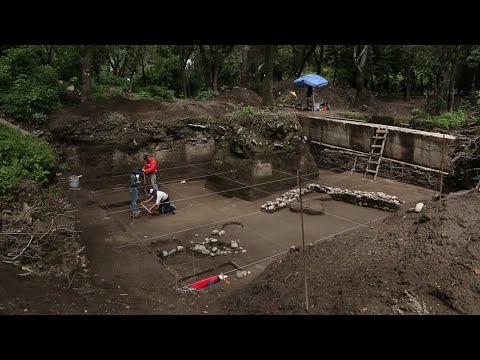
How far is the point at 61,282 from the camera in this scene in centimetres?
551

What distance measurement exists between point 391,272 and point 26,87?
14.5 metres

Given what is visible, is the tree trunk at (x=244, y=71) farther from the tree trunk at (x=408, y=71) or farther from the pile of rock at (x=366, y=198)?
the pile of rock at (x=366, y=198)

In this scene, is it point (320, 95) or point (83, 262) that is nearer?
point (83, 262)

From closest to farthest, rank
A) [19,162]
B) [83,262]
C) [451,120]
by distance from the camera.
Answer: [83,262]
[19,162]
[451,120]

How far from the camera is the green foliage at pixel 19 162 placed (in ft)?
23.7

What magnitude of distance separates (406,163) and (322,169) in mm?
3411

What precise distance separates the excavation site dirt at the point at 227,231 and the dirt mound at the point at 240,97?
9.87 feet

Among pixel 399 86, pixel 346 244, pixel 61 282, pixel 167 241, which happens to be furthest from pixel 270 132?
pixel 399 86

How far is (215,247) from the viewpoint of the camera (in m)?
8.87

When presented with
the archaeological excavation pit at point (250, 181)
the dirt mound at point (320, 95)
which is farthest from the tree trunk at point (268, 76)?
the dirt mound at point (320, 95)

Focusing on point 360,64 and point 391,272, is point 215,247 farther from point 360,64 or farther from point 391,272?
point 360,64

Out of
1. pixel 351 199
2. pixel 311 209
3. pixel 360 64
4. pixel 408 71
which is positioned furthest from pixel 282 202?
pixel 408 71

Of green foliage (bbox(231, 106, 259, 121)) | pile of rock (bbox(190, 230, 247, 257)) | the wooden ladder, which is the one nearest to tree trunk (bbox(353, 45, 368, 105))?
the wooden ladder

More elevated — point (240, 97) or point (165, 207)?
point (240, 97)
